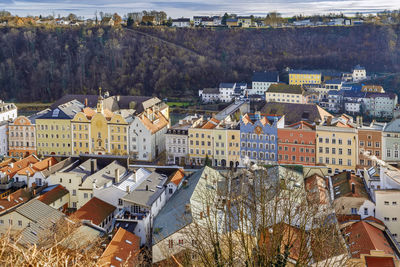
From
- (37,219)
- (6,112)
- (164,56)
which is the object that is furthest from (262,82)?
(37,219)

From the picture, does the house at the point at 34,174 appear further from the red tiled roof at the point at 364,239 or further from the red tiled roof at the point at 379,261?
the red tiled roof at the point at 379,261

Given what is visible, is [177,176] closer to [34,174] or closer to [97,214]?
[97,214]

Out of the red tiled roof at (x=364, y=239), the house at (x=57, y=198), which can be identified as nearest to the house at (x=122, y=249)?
the house at (x=57, y=198)

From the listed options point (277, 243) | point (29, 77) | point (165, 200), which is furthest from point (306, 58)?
point (277, 243)

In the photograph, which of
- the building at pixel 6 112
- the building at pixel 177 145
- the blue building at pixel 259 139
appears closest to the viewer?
the blue building at pixel 259 139

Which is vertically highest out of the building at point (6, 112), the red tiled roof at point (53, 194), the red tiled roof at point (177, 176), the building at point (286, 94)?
the building at point (286, 94)

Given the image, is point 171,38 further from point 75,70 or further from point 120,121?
point 120,121
